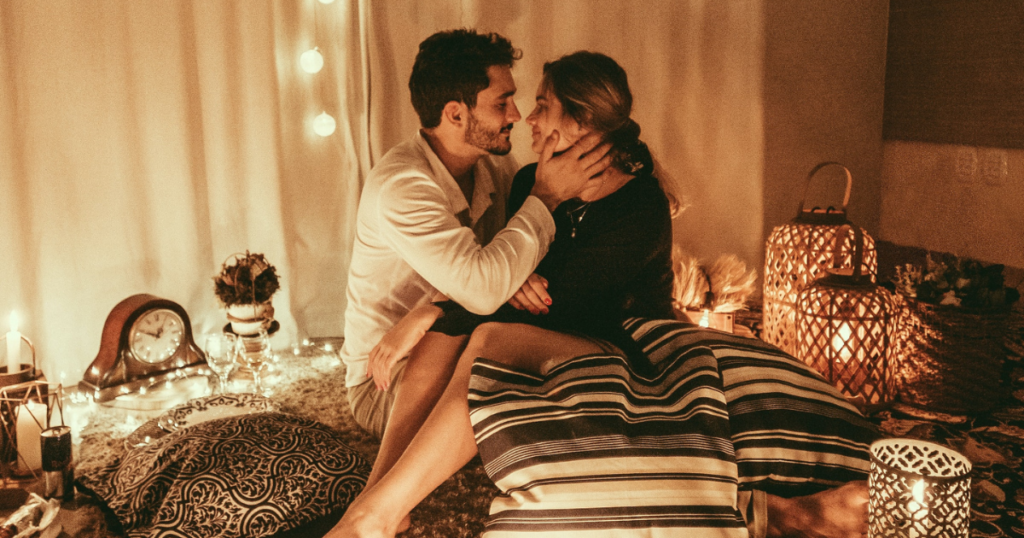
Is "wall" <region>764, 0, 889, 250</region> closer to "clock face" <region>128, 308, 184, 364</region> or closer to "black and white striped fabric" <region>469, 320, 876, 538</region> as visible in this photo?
"black and white striped fabric" <region>469, 320, 876, 538</region>

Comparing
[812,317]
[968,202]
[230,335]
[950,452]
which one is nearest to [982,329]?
[812,317]

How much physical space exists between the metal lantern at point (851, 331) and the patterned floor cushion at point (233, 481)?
1150mm

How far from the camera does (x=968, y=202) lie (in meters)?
3.04

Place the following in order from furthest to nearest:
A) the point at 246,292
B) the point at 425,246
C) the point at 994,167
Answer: the point at 994,167
the point at 246,292
the point at 425,246

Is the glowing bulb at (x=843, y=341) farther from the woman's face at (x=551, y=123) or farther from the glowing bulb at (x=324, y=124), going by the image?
the glowing bulb at (x=324, y=124)

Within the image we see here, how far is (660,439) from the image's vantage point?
1.45 meters

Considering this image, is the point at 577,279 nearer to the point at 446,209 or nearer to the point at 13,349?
the point at 446,209

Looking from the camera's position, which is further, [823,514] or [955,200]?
[955,200]

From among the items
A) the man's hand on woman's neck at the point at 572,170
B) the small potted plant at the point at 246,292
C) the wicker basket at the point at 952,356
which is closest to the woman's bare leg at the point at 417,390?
the man's hand on woman's neck at the point at 572,170

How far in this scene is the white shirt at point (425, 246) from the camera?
5.77 ft

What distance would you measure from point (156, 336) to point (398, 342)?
3.30 feet

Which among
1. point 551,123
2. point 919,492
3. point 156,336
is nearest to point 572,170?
point 551,123

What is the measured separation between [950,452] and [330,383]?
179 cm

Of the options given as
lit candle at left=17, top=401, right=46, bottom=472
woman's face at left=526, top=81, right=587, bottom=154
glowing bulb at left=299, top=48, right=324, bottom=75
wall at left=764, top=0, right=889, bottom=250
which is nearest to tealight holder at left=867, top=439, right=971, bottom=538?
woman's face at left=526, top=81, right=587, bottom=154
